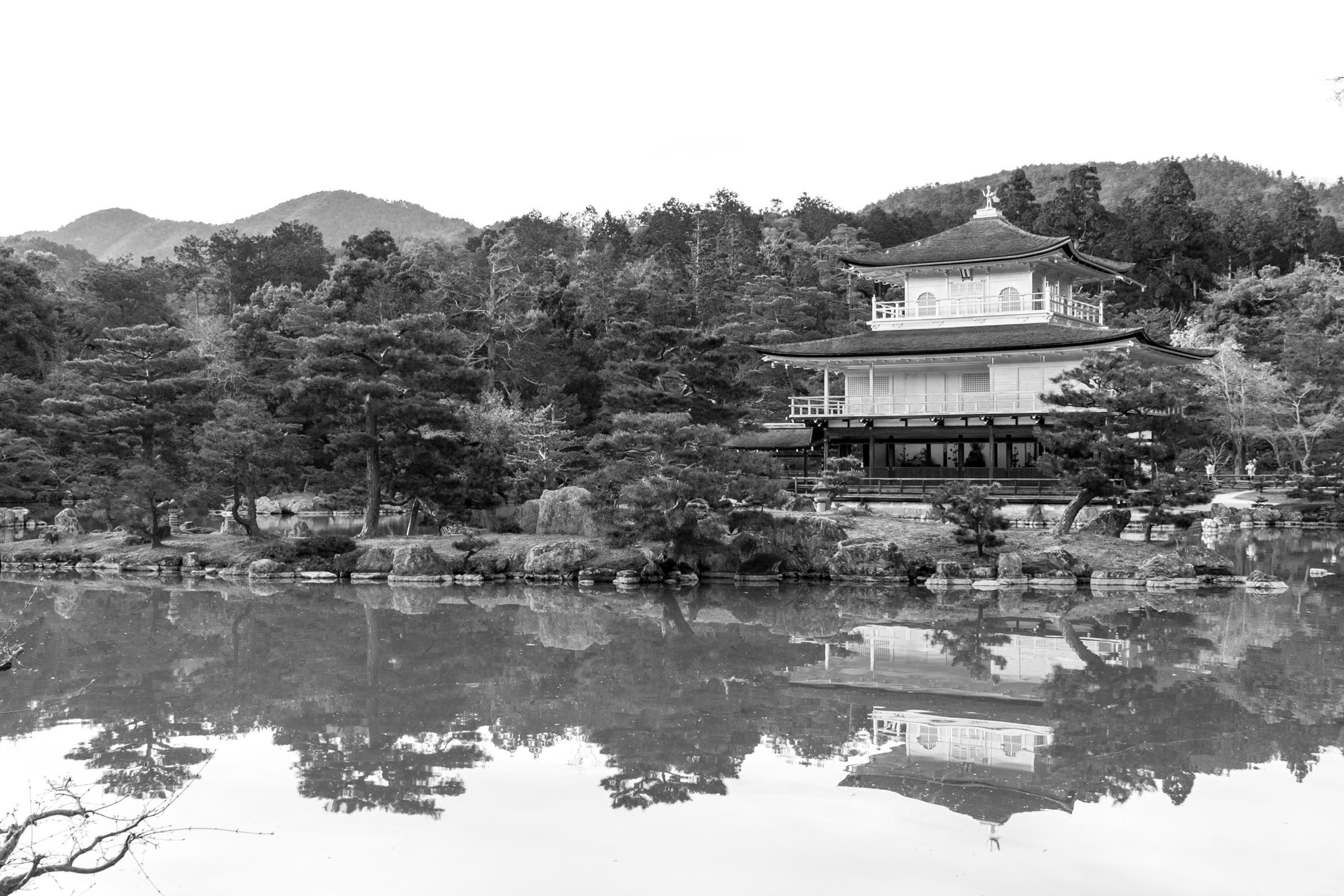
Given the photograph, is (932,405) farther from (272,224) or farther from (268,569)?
(272,224)

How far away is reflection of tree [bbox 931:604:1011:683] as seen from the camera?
565 inches

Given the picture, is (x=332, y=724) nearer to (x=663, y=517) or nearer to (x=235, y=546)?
(x=663, y=517)

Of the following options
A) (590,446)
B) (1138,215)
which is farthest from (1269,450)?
(590,446)

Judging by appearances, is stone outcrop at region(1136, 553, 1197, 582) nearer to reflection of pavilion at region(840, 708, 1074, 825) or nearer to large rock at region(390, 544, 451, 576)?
reflection of pavilion at region(840, 708, 1074, 825)

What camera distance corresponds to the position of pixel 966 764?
10.2 m

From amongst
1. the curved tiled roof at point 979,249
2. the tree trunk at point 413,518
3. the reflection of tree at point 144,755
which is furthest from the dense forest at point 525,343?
the reflection of tree at point 144,755

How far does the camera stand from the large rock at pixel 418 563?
900 inches

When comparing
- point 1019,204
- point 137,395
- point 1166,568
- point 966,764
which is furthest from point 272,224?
point 966,764

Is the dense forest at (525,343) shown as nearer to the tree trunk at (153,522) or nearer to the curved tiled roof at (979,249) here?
the tree trunk at (153,522)

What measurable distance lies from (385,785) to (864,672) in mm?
6747

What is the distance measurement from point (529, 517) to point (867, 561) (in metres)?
8.59

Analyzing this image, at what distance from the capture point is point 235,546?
24656 mm

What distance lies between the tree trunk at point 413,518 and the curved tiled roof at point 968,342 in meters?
9.95

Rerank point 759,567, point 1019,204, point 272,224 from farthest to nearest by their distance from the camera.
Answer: point 272,224 → point 1019,204 → point 759,567
